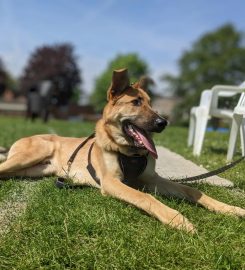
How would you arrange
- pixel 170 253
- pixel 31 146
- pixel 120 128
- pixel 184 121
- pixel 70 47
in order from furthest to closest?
pixel 70 47 → pixel 184 121 → pixel 31 146 → pixel 120 128 → pixel 170 253

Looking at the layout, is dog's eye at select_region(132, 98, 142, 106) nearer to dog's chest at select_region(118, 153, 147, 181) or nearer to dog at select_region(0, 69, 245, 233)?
dog at select_region(0, 69, 245, 233)

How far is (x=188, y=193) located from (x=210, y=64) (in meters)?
56.8

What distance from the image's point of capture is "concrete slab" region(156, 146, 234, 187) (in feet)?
18.5

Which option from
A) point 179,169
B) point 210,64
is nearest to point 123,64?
point 210,64

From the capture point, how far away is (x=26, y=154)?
5.81 m

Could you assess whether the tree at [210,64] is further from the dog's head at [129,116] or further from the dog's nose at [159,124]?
the dog's nose at [159,124]

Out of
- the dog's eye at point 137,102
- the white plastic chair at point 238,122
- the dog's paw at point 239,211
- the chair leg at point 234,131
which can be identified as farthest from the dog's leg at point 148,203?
the chair leg at point 234,131

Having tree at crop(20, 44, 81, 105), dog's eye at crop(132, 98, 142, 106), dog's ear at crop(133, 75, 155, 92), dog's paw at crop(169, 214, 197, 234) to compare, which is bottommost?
tree at crop(20, 44, 81, 105)

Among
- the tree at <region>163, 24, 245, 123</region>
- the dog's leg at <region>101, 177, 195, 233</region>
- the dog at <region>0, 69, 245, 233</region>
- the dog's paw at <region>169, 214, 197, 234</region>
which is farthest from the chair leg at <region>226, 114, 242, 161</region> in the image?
the tree at <region>163, 24, 245, 123</region>

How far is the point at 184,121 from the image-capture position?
56.9m

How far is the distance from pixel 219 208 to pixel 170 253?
3.88 feet

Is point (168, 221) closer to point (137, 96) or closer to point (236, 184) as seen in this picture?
point (137, 96)

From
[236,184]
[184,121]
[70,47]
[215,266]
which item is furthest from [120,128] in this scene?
[70,47]

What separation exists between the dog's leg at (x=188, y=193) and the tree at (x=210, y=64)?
5376cm
